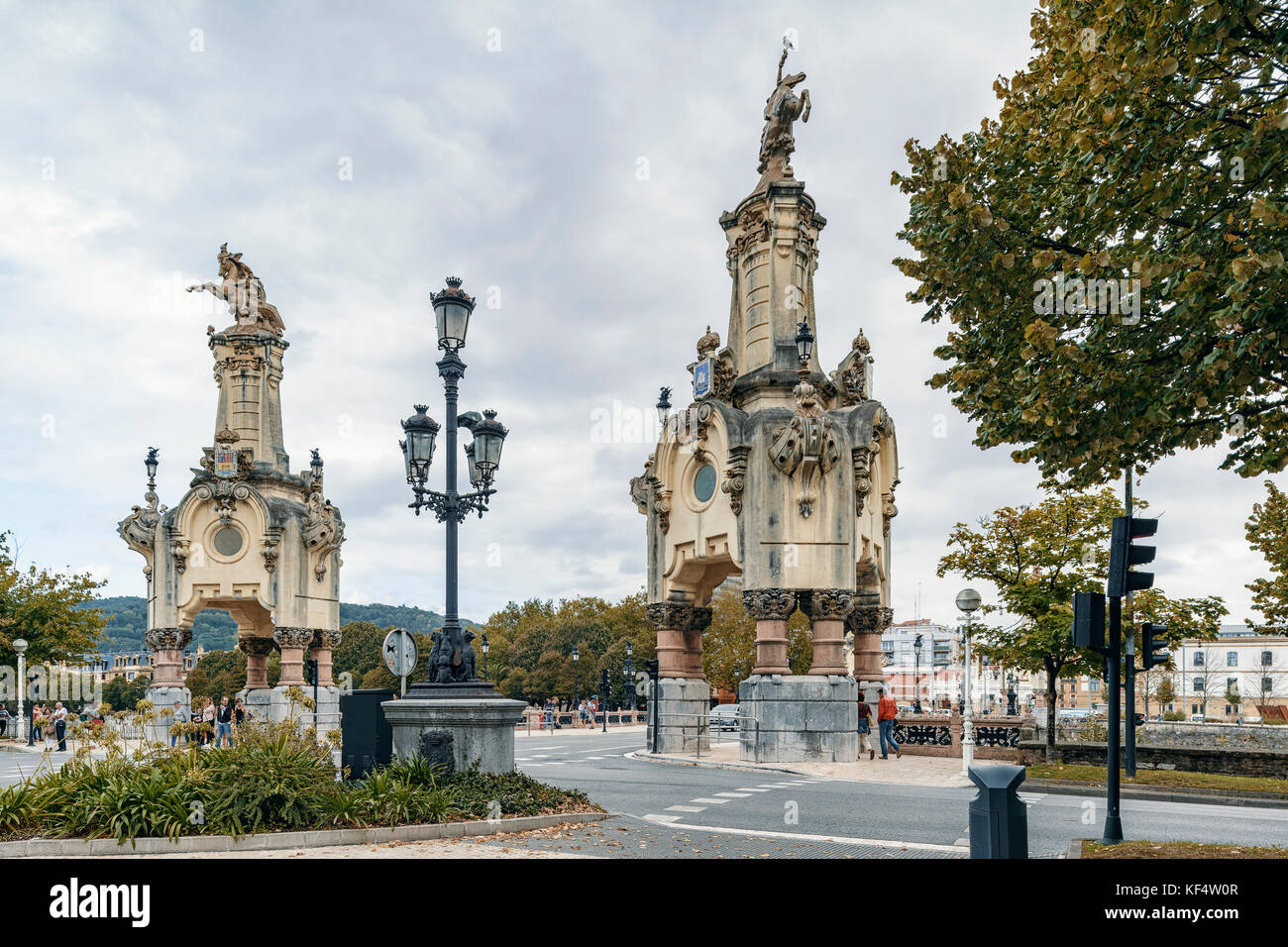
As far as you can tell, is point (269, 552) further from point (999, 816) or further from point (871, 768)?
point (999, 816)

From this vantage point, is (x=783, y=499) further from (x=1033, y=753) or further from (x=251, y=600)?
(x=251, y=600)

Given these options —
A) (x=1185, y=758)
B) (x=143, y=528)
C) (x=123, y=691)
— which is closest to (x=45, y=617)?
(x=143, y=528)

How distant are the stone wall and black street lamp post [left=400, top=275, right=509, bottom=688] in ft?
47.2

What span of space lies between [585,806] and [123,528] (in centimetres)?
2966

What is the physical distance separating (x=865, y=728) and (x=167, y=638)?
81.3ft

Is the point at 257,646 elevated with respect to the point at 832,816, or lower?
lower

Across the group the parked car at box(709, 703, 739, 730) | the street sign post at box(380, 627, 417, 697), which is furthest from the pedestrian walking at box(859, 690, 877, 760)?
the parked car at box(709, 703, 739, 730)

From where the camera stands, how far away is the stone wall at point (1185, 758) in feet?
68.5

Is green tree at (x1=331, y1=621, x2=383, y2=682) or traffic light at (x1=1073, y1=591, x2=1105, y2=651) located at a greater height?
traffic light at (x1=1073, y1=591, x2=1105, y2=651)

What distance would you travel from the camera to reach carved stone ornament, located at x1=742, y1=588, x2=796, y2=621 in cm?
2450

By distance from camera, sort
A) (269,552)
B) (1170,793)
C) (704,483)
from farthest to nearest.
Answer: (269,552) → (704,483) → (1170,793)

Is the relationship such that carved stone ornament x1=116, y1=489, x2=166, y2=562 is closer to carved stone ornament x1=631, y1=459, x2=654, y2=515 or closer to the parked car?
carved stone ornament x1=631, y1=459, x2=654, y2=515

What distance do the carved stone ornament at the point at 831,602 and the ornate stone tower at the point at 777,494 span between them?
0.10 feet

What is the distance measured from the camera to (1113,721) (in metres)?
11.1
